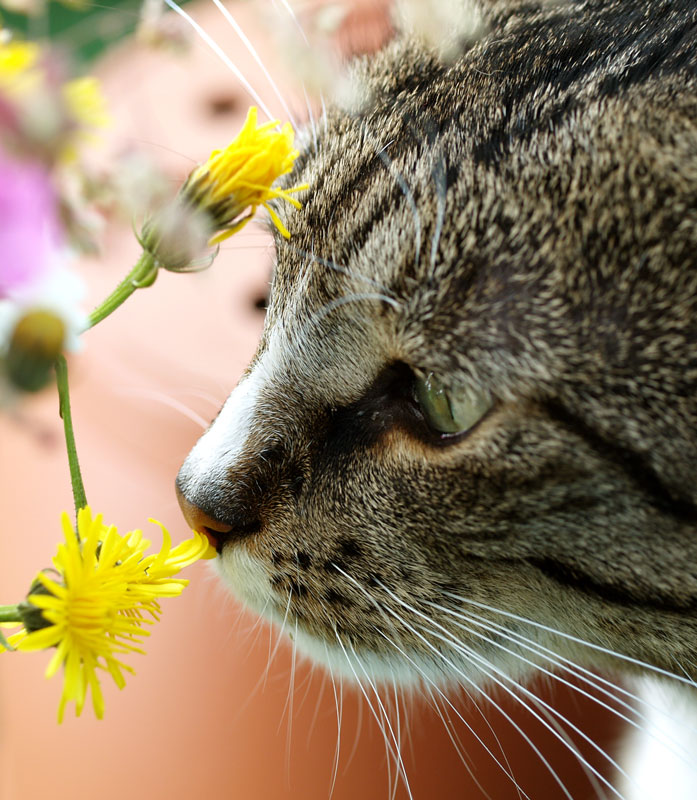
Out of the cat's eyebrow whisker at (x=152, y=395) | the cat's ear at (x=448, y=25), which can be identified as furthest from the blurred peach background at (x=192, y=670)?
the cat's ear at (x=448, y=25)

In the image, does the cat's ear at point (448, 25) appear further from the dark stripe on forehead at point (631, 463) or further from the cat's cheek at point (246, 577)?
the cat's cheek at point (246, 577)

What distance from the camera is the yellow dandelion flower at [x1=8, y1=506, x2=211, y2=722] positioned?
35cm

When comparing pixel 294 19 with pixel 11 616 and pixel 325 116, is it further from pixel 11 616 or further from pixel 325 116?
pixel 11 616

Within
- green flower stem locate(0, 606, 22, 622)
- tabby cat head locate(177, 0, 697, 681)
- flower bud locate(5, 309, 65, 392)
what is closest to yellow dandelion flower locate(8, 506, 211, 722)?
green flower stem locate(0, 606, 22, 622)

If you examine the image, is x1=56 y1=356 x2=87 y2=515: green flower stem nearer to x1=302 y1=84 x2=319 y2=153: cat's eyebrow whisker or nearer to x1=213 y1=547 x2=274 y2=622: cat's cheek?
x1=213 y1=547 x2=274 y2=622: cat's cheek

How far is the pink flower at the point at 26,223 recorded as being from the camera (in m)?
0.20

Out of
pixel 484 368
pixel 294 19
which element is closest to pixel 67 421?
pixel 484 368

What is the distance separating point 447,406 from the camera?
23.3 inches

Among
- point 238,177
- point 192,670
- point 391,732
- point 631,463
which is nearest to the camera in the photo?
point 238,177

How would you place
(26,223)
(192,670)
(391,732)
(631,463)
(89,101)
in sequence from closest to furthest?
(26,223)
(89,101)
(631,463)
(391,732)
(192,670)

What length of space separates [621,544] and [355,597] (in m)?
0.23

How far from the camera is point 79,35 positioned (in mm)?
282

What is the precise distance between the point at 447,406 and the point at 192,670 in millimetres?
506

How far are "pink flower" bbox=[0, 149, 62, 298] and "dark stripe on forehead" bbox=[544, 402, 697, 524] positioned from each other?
39cm
